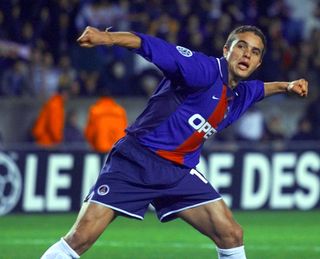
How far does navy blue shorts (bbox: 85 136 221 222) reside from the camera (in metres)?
8.09

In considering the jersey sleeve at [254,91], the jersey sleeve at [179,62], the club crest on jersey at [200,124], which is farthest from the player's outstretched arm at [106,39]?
the jersey sleeve at [254,91]

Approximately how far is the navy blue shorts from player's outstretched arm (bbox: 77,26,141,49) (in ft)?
3.68

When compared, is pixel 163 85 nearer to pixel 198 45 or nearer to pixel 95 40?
pixel 95 40

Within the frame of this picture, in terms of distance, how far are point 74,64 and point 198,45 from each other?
2.12 meters

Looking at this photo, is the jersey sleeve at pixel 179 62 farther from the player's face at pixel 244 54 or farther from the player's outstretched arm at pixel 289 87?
the player's outstretched arm at pixel 289 87

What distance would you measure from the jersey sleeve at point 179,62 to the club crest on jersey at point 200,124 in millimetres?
294

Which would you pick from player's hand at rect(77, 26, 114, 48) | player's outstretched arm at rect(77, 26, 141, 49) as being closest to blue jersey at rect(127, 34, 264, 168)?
player's outstretched arm at rect(77, 26, 141, 49)

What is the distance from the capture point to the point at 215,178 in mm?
16797

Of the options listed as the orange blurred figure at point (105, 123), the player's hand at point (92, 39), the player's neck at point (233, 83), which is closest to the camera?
the player's hand at point (92, 39)

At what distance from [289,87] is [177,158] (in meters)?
1.04

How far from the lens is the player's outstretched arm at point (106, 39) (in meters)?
6.99

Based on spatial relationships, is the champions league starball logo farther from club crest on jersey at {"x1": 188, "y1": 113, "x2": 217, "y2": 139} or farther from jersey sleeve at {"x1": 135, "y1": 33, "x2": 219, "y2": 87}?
jersey sleeve at {"x1": 135, "y1": 33, "x2": 219, "y2": 87}

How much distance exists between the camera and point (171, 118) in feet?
26.7

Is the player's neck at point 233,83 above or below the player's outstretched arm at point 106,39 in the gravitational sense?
below
